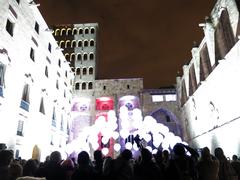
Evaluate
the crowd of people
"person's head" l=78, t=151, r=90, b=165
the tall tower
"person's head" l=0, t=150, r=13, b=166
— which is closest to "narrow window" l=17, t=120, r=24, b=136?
the crowd of people

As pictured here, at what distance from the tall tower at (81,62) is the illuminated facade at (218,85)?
13413mm

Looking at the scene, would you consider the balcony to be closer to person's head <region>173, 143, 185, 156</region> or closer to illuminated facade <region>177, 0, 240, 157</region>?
illuminated facade <region>177, 0, 240, 157</region>

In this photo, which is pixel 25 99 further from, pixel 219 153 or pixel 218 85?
pixel 219 153

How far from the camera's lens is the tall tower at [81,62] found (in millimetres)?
32406

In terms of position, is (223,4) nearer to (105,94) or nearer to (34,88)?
(34,88)

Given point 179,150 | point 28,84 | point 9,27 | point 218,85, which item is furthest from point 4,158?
point 218,85

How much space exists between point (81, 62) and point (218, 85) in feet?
70.0

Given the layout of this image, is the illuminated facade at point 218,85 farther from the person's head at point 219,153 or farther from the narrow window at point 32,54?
the narrow window at point 32,54

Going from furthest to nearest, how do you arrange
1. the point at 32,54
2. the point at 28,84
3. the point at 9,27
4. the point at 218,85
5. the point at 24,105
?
1. the point at 32,54
2. the point at 218,85
3. the point at 28,84
4. the point at 24,105
5. the point at 9,27

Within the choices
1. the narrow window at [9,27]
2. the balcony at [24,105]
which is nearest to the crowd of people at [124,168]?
the narrow window at [9,27]

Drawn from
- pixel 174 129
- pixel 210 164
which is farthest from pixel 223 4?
pixel 174 129

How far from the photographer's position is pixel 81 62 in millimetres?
35562

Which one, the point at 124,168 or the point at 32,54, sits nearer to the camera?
the point at 124,168

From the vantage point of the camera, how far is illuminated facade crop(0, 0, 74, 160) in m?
15.1
